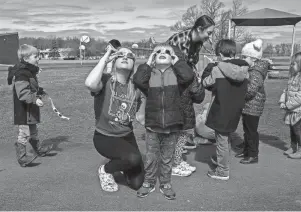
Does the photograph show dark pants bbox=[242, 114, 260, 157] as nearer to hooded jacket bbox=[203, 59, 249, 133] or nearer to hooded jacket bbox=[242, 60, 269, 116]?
hooded jacket bbox=[242, 60, 269, 116]

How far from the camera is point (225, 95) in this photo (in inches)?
162

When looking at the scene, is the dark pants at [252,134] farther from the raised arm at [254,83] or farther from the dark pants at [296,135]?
the dark pants at [296,135]

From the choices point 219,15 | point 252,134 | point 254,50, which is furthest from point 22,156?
point 219,15

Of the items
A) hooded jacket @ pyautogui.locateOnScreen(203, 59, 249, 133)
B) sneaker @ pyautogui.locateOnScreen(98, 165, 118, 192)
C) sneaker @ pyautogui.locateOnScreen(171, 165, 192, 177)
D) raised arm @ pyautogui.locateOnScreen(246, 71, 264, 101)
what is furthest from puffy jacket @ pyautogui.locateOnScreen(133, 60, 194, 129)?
raised arm @ pyautogui.locateOnScreen(246, 71, 264, 101)

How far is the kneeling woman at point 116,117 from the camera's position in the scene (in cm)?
382

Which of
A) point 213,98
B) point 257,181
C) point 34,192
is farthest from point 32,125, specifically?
point 257,181

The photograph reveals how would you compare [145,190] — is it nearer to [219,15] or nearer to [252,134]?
[252,134]

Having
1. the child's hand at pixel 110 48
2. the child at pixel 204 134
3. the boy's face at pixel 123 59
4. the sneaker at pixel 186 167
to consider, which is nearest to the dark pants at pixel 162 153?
the sneaker at pixel 186 167

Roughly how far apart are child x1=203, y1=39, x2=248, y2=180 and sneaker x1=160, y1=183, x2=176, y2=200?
78 centimetres

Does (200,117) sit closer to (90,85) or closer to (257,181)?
(257,181)

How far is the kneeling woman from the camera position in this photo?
12.5 feet

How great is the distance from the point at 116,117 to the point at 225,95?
1.30 m

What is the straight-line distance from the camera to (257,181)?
4164 millimetres

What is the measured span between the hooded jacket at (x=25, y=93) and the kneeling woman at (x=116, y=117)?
3.69 ft
